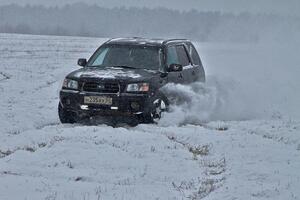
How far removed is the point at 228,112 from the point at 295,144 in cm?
477

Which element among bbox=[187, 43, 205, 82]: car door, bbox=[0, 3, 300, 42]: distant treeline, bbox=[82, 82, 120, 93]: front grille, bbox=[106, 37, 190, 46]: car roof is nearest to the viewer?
bbox=[82, 82, 120, 93]: front grille

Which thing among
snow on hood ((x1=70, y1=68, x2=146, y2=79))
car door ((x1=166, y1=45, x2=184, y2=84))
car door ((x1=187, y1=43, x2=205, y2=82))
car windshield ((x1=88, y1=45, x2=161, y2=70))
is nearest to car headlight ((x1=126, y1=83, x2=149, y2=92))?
snow on hood ((x1=70, y1=68, x2=146, y2=79))

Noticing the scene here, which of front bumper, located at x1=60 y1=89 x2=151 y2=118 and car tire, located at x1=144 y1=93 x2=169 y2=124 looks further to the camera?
car tire, located at x1=144 y1=93 x2=169 y2=124

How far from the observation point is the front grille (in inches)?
433

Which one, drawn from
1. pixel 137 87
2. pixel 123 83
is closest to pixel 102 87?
pixel 123 83

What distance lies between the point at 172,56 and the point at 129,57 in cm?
105

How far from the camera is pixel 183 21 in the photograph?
158 metres

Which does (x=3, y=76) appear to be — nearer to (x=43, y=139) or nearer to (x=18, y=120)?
(x=18, y=120)

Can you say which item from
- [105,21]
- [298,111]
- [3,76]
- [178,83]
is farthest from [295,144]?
[105,21]

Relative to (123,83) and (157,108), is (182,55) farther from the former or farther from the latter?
(123,83)

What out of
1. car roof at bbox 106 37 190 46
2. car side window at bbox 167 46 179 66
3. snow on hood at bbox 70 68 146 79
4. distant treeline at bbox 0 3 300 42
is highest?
car roof at bbox 106 37 190 46

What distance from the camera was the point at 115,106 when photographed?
10.9 metres

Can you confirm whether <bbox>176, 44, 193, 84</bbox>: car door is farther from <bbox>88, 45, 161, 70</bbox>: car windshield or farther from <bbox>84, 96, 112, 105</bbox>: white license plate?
<bbox>84, 96, 112, 105</bbox>: white license plate

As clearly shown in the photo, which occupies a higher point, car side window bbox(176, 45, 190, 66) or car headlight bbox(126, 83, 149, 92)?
car side window bbox(176, 45, 190, 66)
